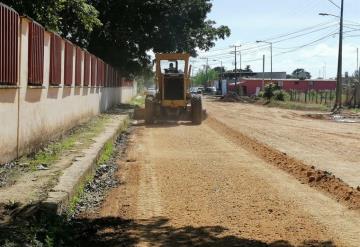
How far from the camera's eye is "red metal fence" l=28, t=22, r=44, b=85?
39.2 ft

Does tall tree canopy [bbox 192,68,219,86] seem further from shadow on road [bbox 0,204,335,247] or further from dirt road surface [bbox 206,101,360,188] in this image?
shadow on road [bbox 0,204,335,247]

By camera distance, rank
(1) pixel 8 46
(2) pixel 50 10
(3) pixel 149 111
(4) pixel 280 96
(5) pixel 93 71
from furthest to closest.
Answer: (4) pixel 280 96 < (3) pixel 149 111 < (5) pixel 93 71 < (2) pixel 50 10 < (1) pixel 8 46

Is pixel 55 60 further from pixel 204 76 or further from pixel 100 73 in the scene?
pixel 204 76

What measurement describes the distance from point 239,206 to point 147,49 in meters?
31.0

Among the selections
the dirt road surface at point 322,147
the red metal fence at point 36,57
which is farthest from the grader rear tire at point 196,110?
the red metal fence at point 36,57

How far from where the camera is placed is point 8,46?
1019 centimetres

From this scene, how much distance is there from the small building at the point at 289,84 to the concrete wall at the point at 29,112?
73653mm

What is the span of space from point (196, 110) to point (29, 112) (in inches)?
557

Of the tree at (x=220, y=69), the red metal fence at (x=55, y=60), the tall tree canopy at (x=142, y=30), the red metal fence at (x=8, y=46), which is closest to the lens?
the red metal fence at (x=8, y=46)

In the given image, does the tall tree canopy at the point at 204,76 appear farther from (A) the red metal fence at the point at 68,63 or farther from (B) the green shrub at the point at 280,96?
(A) the red metal fence at the point at 68,63

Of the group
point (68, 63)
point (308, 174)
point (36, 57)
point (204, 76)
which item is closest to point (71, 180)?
point (36, 57)

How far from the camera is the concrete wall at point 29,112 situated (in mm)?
10094

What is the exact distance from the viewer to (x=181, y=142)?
17453 mm

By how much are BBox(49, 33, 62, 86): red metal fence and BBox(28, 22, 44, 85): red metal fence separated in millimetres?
1348
